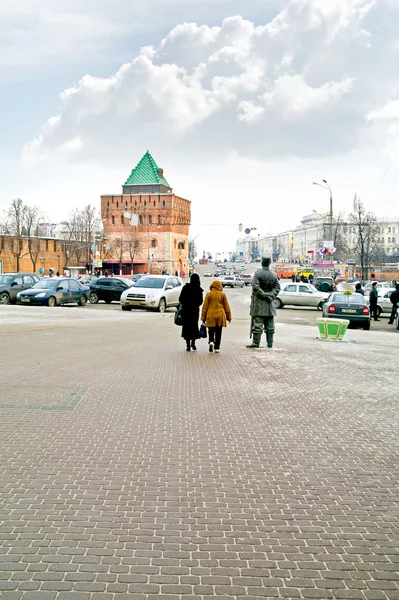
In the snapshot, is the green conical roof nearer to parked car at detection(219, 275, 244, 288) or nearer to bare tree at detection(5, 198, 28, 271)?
bare tree at detection(5, 198, 28, 271)

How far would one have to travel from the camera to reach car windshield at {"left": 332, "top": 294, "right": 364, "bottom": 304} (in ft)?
75.8

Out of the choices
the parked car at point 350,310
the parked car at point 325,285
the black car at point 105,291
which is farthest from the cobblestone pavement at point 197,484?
the parked car at point 325,285

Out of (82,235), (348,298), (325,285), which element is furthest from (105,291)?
(82,235)

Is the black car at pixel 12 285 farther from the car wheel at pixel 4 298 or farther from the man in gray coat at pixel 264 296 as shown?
the man in gray coat at pixel 264 296

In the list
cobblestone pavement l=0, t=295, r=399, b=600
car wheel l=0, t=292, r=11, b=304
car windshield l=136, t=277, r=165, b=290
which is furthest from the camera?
car wheel l=0, t=292, r=11, b=304

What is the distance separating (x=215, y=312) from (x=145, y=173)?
315 feet

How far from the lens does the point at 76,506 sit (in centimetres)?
472

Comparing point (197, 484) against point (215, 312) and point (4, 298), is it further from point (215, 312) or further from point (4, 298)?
point (4, 298)

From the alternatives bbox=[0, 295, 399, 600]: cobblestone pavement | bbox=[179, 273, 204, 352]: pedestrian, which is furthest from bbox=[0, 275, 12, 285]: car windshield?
bbox=[0, 295, 399, 600]: cobblestone pavement

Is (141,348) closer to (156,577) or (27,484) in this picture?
(27,484)

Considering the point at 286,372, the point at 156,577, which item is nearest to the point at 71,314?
the point at 286,372

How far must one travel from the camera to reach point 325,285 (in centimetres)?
5147

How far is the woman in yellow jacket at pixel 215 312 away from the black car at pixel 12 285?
20017 millimetres

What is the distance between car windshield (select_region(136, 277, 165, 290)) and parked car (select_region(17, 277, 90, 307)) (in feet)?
13.9
